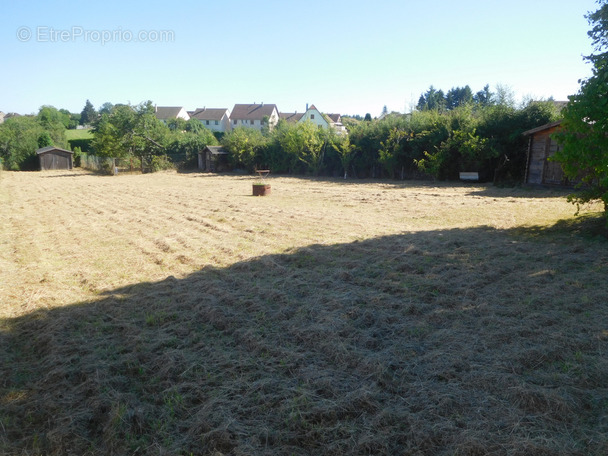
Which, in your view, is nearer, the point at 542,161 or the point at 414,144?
the point at 542,161

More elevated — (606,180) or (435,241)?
(606,180)

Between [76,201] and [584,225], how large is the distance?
1621 cm

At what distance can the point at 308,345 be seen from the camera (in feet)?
12.9

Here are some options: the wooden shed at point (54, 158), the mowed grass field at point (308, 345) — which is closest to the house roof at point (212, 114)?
the wooden shed at point (54, 158)

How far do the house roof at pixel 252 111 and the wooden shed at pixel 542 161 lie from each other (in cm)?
6295

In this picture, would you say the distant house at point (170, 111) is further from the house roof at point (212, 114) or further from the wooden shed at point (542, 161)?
the wooden shed at point (542, 161)

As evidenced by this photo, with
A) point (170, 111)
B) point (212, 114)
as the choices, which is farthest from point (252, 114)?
point (170, 111)

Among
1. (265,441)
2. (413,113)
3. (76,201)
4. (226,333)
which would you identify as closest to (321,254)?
(226,333)

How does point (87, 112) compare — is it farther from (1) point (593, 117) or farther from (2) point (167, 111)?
(1) point (593, 117)

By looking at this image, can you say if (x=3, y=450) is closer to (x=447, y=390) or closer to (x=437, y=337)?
(x=447, y=390)

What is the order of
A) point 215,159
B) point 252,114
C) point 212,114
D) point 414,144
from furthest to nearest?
1. point 212,114
2. point 252,114
3. point 215,159
4. point 414,144

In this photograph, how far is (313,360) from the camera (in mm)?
3631

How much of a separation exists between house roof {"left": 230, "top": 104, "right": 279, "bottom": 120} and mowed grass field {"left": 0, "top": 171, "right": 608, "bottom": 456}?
71573 mm

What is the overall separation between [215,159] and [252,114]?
46.5m
